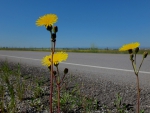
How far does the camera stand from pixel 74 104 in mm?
2686

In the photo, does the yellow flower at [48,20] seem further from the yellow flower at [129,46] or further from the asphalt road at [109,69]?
the asphalt road at [109,69]

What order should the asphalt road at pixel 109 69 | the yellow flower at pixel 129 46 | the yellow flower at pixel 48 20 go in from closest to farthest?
the yellow flower at pixel 48 20, the yellow flower at pixel 129 46, the asphalt road at pixel 109 69

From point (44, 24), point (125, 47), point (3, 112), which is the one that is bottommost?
point (3, 112)

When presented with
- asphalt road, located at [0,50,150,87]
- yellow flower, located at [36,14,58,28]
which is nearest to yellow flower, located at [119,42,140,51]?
yellow flower, located at [36,14,58,28]

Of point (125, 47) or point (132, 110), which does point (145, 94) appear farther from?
point (125, 47)

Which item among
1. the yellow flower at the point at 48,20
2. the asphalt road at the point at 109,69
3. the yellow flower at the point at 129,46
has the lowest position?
the asphalt road at the point at 109,69

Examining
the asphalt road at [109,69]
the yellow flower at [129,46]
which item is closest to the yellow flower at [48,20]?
the yellow flower at [129,46]

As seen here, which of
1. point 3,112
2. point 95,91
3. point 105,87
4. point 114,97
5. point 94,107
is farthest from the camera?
point 105,87

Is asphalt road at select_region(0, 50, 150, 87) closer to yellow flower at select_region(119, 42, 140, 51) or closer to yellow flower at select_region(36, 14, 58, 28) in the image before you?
yellow flower at select_region(119, 42, 140, 51)

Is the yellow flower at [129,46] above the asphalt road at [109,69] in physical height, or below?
above

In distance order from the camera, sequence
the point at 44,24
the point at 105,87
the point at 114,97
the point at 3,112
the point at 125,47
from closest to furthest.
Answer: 1. the point at 44,24
2. the point at 125,47
3. the point at 3,112
4. the point at 114,97
5. the point at 105,87

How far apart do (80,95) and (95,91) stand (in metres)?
0.32

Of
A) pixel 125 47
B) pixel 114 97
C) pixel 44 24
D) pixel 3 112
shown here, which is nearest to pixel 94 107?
pixel 114 97

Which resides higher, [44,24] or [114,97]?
[44,24]
